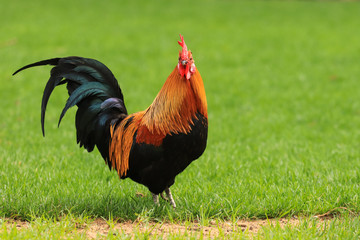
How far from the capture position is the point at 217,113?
9.73 meters

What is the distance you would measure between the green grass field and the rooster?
1.62 feet

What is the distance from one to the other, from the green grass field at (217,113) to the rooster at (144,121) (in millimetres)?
493

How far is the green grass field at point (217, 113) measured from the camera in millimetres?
4785

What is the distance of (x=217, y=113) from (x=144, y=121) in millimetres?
5398

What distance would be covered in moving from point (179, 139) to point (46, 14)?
1784 cm

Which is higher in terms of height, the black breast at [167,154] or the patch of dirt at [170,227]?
the black breast at [167,154]

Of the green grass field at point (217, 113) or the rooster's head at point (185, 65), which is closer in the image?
the rooster's head at point (185, 65)

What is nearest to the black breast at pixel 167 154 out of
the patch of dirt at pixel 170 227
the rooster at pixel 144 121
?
the rooster at pixel 144 121

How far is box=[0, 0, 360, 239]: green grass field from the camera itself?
479cm

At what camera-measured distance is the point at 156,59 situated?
14.0m

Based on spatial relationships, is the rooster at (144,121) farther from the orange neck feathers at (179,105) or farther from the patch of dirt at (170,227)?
the patch of dirt at (170,227)

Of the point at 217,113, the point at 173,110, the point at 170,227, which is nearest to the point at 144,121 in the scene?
the point at 173,110

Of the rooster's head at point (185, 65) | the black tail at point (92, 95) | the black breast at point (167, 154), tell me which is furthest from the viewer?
the black tail at point (92, 95)

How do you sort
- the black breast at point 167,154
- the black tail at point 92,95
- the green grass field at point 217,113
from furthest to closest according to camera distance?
the green grass field at point 217,113, the black tail at point 92,95, the black breast at point 167,154
